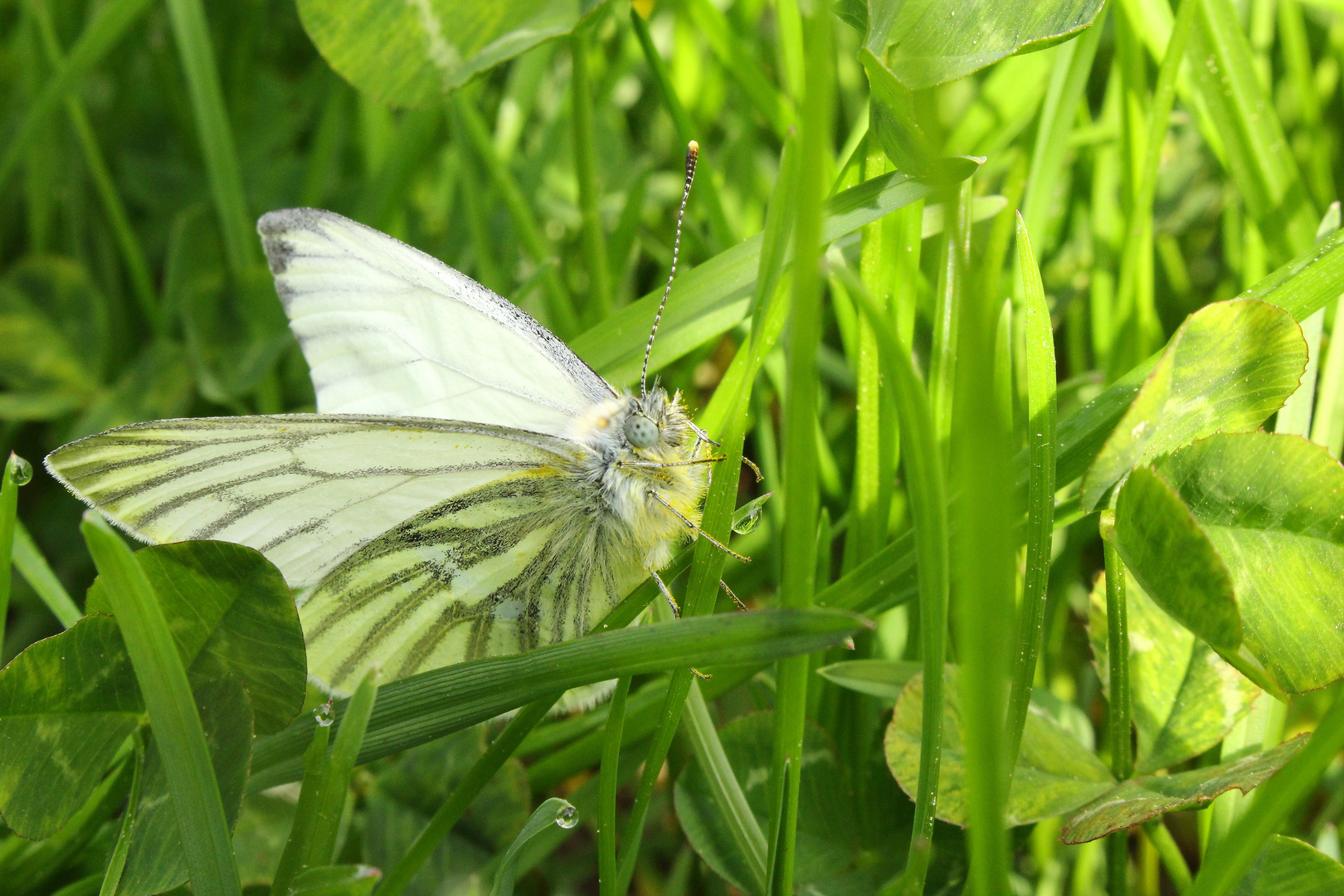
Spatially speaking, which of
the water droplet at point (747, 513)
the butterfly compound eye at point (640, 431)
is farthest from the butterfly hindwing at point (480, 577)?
the water droplet at point (747, 513)

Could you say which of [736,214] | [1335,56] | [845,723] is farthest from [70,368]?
[1335,56]

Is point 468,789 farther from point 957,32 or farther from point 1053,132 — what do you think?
point 1053,132

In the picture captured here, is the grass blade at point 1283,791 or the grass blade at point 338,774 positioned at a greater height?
the grass blade at point 1283,791

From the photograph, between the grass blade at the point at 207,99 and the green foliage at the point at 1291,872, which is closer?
the green foliage at the point at 1291,872

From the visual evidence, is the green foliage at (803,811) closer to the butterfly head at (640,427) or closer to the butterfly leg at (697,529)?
the butterfly leg at (697,529)

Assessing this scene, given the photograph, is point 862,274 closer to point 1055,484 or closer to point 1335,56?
point 1055,484

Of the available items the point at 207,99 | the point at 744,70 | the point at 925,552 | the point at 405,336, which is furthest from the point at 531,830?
the point at 207,99

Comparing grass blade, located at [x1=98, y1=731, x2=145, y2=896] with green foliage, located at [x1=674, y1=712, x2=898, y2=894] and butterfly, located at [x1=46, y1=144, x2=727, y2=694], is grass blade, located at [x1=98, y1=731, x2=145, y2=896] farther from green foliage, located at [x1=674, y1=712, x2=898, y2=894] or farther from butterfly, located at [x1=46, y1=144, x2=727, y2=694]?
green foliage, located at [x1=674, y1=712, x2=898, y2=894]

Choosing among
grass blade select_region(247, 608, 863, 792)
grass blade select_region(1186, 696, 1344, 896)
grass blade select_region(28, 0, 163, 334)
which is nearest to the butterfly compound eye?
grass blade select_region(247, 608, 863, 792)

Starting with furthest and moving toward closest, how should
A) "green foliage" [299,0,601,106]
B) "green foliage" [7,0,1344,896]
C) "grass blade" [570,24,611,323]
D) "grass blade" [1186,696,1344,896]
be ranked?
"grass blade" [570,24,611,323], "green foliage" [299,0,601,106], "green foliage" [7,0,1344,896], "grass blade" [1186,696,1344,896]
